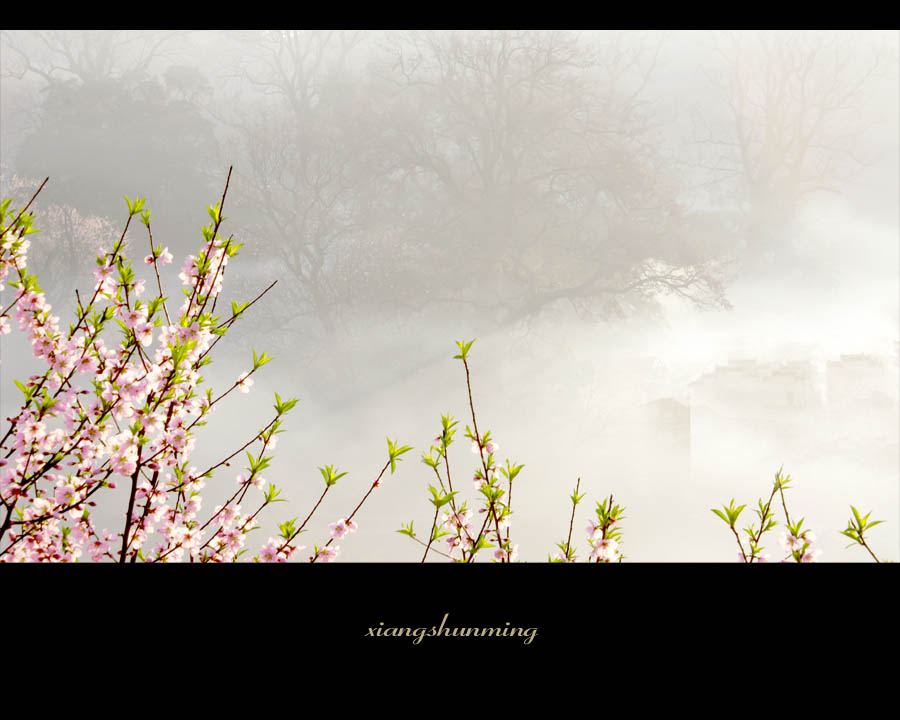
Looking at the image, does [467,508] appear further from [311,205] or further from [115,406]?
[311,205]

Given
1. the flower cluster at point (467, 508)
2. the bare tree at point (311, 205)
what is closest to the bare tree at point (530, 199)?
the bare tree at point (311, 205)

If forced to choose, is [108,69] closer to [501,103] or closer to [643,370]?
[501,103]

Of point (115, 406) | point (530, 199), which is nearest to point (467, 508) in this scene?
point (115, 406)

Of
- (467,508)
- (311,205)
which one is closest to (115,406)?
(467,508)

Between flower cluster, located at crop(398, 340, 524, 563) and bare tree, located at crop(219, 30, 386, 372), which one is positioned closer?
flower cluster, located at crop(398, 340, 524, 563)

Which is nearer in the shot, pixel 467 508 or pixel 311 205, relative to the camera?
pixel 467 508

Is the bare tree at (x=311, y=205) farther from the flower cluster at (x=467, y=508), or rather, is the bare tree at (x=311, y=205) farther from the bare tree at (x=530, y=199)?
the flower cluster at (x=467, y=508)

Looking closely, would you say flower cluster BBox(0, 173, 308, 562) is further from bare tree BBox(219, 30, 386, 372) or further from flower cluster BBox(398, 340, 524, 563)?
bare tree BBox(219, 30, 386, 372)

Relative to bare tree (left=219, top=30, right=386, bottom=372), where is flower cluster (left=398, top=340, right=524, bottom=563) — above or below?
below

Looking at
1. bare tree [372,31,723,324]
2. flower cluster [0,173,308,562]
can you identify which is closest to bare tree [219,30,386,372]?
bare tree [372,31,723,324]

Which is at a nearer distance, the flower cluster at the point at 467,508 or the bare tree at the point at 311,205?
the flower cluster at the point at 467,508

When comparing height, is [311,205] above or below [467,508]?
above
